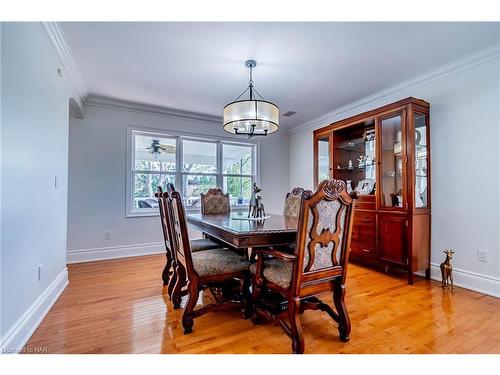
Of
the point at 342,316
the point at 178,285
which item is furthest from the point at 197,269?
the point at 342,316

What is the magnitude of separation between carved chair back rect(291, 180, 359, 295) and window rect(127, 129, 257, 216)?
126 inches

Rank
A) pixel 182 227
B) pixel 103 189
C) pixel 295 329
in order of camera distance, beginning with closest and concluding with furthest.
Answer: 1. pixel 295 329
2. pixel 182 227
3. pixel 103 189

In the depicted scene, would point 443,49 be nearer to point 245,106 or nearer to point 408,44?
point 408,44

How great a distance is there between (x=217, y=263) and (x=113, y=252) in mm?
2658

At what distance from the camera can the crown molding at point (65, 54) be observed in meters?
2.07

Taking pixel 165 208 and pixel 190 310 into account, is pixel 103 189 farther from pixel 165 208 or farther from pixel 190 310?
pixel 190 310

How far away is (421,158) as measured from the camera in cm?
292

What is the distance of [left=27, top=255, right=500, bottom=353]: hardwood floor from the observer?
158cm

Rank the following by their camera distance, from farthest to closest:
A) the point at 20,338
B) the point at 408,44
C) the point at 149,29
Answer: the point at 408,44 → the point at 149,29 → the point at 20,338

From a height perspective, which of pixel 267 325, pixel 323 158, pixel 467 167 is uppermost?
pixel 323 158

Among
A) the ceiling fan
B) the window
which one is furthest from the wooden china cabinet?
the ceiling fan

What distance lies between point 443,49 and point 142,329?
3.74 m

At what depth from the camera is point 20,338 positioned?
1580mm
